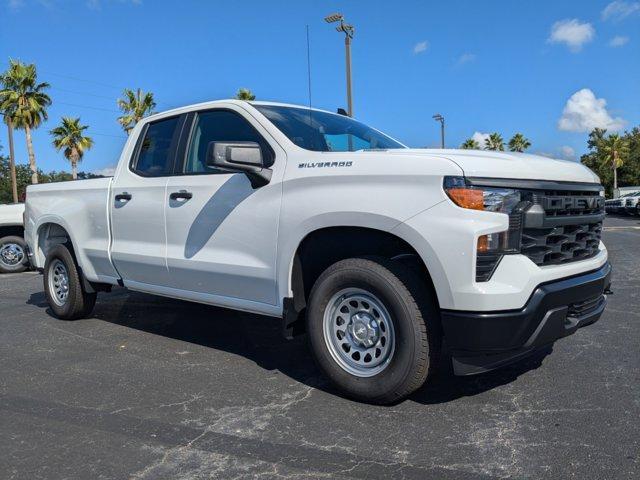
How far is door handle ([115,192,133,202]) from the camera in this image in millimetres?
5070

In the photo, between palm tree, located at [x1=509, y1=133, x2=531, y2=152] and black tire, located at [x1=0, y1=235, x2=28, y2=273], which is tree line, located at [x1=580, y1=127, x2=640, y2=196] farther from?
black tire, located at [x1=0, y1=235, x2=28, y2=273]

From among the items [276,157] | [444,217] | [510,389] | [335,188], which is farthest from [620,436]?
[276,157]

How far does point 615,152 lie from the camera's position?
63.5 m

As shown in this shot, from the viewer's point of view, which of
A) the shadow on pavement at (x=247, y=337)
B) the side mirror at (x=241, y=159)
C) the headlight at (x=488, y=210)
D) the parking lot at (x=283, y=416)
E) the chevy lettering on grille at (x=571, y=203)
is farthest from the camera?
the shadow on pavement at (x=247, y=337)

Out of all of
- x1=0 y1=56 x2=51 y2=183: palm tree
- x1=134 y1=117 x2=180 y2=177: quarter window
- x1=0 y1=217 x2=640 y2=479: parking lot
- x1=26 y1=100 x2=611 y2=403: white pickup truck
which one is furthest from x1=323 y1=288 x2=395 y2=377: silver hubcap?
x1=0 y1=56 x2=51 y2=183: palm tree

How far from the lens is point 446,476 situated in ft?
8.80

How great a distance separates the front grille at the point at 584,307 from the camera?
3455mm

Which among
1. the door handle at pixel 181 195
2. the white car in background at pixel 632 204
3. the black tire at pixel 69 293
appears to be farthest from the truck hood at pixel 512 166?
the white car in background at pixel 632 204

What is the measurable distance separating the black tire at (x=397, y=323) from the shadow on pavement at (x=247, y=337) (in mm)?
329

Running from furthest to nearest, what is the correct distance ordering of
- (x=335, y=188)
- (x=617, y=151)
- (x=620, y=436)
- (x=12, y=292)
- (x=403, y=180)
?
1. (x=617, y=151)
2. (x=12, y=292)
3. (x=335, y=188)
4. (x=403, y=180)
5. (x=620, y=436)

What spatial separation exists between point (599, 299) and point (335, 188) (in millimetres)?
1867

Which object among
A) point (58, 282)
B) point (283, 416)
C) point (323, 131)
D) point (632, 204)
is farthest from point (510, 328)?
point (632, 204)

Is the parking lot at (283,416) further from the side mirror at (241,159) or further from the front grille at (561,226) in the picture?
the side mirror at (241,159)

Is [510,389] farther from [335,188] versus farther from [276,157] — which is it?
[276,157]
